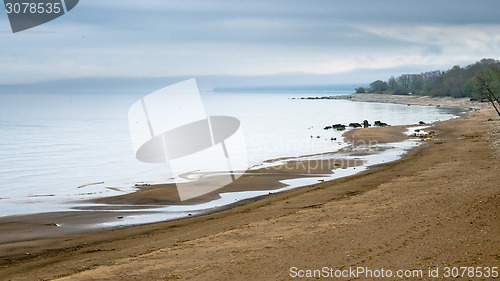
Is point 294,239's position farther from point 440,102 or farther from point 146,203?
point 440,102

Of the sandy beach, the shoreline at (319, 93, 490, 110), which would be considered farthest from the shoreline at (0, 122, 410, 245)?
the shoreline at (319, 93, 490, 110)

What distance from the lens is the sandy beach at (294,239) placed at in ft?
30.1

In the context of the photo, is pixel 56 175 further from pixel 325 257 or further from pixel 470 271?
pixel 470 271

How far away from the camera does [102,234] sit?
14.6 meters

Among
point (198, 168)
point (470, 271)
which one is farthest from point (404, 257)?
point (198, 168)

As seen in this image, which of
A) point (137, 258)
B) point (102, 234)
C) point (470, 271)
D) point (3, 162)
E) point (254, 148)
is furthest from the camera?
point (254, 148)

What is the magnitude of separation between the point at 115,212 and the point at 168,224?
3642mm

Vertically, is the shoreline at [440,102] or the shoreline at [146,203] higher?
the shoreline at [440,102]

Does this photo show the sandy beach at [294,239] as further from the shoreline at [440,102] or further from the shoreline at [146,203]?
the shoreline at [440,102]

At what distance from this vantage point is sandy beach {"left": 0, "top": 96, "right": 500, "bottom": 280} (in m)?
9.18

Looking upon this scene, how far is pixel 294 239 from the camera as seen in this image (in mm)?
10977

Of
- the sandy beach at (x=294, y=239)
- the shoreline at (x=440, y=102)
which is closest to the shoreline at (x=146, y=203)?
the sandy beach at (x=294, y=239)

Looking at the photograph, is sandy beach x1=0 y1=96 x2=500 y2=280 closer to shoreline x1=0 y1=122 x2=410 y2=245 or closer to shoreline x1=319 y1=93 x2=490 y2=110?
shoreline x1=0 y1=122 x2=410 y2=245

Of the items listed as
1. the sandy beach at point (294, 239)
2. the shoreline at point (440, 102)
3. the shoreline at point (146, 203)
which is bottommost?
the shoreline at point (146, 203)
